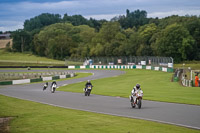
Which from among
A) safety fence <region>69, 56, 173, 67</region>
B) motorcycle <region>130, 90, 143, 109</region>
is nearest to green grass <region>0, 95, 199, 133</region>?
motorcycle <region>130, 90, 143, 109</region>

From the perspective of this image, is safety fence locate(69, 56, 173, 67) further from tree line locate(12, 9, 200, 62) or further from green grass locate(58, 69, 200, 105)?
green grass locate(58, 69, 200, 105)

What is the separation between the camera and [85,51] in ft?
406

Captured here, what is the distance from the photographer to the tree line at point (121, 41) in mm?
90688

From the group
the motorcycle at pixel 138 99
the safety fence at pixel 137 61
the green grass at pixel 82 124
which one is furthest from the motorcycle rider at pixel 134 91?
the safety fence at pixel 137 61

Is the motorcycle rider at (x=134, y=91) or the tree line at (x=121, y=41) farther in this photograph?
the tree line at (x=121, y=41)

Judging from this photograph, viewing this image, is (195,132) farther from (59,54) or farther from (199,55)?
(59,54)

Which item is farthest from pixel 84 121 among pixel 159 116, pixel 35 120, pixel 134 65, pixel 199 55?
pixel 199 55

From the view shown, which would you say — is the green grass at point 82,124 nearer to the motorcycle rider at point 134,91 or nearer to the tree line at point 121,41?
the motorcycle rider at point 134,91

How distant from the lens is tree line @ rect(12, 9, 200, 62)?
90688 millimetres

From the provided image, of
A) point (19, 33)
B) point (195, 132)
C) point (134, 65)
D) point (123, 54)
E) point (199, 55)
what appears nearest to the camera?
point (195, 132)

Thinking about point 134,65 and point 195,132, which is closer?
point 195,132

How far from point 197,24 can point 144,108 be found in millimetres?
84850

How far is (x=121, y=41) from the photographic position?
11775 cm

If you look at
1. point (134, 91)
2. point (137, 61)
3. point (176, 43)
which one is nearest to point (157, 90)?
A: point (134, 91)
